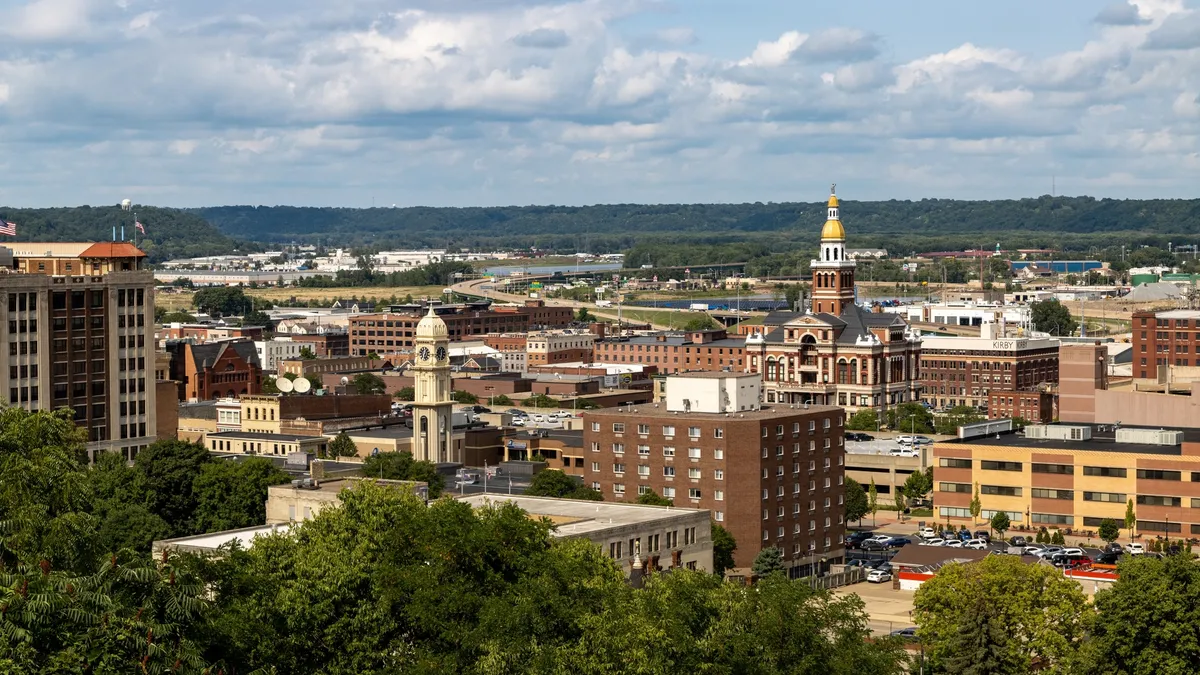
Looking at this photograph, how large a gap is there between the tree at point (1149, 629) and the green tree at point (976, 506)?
192ft

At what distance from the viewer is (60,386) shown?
131750mm

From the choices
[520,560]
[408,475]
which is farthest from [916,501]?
[520,560]

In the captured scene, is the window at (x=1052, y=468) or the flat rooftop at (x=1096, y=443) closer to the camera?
the flat rooftop at (x=1096, y=443)

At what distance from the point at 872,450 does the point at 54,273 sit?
62030 millimetres

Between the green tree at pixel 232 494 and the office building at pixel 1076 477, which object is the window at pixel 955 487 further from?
the green tree at pixel 232 494

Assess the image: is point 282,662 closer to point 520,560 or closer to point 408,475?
point 520,560

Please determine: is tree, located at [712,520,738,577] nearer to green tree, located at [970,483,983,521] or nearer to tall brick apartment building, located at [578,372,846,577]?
tall brick apartment building, located at [578,372,846,577]

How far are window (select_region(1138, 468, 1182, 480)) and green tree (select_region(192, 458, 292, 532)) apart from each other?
52.0 metres

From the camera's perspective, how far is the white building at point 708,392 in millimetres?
121688

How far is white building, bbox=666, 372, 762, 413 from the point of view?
399 feet

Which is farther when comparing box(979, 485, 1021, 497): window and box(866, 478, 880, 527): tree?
box(866, 478, 880, 527): tree

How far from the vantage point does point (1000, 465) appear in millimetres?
136125

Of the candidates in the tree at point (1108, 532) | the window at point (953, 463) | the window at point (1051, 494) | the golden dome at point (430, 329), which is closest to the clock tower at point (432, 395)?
the golden dome at point (430, 329)

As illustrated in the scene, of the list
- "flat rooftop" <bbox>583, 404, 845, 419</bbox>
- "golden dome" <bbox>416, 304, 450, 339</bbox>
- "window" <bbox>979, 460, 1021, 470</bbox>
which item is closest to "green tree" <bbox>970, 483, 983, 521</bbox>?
"window" <bbox>979, 460, 1021, 470</bbox>
